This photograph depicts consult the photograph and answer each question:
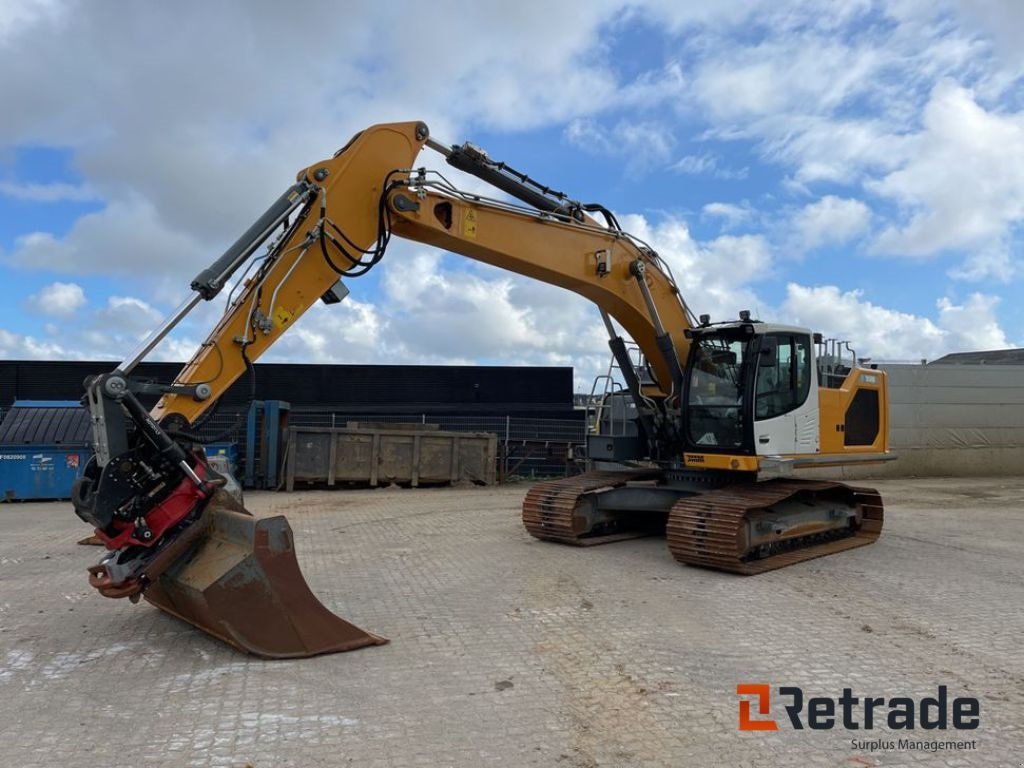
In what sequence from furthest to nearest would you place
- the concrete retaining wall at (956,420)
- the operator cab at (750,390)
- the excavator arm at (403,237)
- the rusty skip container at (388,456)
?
1. the concrete retaining wall at (956,420)
2. the rusty skip container at (388,456)
3. the operator cab at (750,390)
4. the excavator arm at (403,237)

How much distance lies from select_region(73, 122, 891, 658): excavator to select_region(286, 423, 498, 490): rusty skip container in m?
6.95

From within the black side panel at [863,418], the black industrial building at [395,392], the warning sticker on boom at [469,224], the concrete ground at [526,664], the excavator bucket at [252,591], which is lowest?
the concrete ground at [526,664]

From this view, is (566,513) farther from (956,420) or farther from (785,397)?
(956,420)

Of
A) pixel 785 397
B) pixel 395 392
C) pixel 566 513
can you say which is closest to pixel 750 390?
pixel 785 397

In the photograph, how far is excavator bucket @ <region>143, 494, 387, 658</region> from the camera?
186 inches

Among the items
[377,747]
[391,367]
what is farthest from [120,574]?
[391,367]

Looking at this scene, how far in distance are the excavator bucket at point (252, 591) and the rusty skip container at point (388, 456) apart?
34.4ft

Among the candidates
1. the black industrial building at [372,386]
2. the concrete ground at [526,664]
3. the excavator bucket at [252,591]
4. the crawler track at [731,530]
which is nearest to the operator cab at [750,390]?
the crawler track at [731,530]

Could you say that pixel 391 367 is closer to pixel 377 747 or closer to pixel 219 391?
pixel 219 391

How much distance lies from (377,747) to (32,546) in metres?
7.61

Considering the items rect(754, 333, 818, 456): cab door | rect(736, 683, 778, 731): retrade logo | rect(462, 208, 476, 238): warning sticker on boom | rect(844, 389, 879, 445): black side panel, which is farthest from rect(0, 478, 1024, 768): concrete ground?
rect(462, 208, 476, 238): warning sticker on boom

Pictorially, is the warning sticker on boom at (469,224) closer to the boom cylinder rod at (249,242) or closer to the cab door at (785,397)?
the boom cylinder rod at (249,242)

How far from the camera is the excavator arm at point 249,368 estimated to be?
15.6ft

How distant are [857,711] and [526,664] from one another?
189 centimetres
